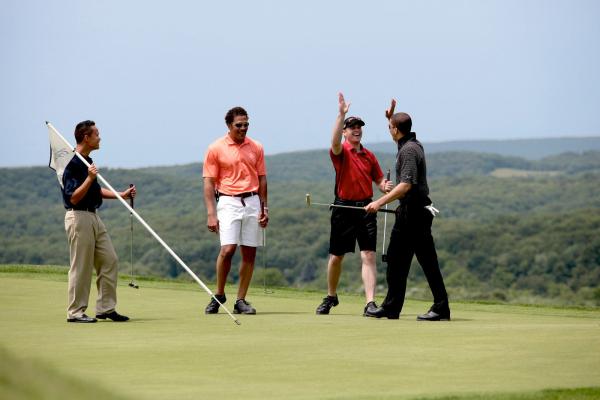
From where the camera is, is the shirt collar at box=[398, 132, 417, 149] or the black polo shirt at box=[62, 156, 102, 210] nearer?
the black polo shirt at box=[62, 156, 102, 210]

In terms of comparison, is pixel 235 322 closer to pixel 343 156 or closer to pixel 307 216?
pixel 343 156

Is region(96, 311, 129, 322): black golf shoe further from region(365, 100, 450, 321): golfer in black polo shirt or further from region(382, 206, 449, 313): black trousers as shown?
region(382, 206, 449, 313): black trousers

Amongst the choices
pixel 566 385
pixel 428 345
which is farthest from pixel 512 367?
pixel 428 345

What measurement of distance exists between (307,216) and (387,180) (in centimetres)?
11896

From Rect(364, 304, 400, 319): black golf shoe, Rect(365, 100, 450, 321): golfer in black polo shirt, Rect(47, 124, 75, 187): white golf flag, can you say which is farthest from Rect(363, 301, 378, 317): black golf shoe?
Rect(47, 124, 75, 187): white golf flag

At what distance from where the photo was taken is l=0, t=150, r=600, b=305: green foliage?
93062 mm

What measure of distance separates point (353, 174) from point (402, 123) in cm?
112

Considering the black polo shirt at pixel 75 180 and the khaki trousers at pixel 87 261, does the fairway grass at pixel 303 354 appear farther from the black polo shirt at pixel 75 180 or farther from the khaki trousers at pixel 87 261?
the black polo shirt at pixel 75 180

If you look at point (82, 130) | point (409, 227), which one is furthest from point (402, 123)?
point (82, 130)

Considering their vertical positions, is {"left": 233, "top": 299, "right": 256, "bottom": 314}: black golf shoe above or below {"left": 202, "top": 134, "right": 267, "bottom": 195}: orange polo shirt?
below

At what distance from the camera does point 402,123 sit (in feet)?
41.9

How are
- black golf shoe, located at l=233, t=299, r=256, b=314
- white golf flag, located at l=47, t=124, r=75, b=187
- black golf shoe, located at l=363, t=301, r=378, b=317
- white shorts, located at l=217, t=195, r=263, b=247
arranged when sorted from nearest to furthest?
1. white golf flag, located at l=47, t=124, r=75, b=187
2. black golf shoe, located at l=363, t=301, r=378, b=317
3. black golf shoe, located at l=233, t=299, r=256, b=314
4. white shorts, located at l=217, t=195, r=263, b=247

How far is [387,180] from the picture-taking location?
13555 mm

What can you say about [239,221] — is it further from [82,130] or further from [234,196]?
[82,130]
